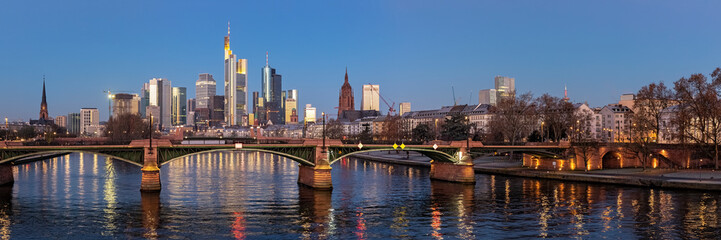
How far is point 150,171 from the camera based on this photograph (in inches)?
3280

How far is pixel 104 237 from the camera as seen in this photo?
54.3 meters

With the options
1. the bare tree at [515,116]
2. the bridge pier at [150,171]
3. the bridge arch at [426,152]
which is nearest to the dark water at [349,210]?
the bridge pier at [150,171]

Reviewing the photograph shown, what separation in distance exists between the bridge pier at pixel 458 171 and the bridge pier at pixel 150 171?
146 ft

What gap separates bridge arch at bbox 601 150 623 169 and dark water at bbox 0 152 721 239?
78.3ft

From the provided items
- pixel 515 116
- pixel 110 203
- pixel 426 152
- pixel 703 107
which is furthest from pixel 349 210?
pixel 515 116

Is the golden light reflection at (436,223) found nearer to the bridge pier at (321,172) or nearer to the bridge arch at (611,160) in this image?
the bridge pier at (321,172)

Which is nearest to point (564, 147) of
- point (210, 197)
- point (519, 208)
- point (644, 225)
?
point (519, 208)

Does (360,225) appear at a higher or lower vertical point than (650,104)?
lower

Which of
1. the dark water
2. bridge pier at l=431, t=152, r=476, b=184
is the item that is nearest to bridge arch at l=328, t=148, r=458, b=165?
bridge pier at l=431, t=152, r=476, b=184

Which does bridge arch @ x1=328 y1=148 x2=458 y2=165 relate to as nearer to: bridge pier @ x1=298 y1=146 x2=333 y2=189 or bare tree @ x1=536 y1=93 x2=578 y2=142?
bridge pier @ x1=298 y1=146 x2=333 y2=189

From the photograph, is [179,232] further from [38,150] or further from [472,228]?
[38,150]

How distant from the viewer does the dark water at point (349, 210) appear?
189 feet

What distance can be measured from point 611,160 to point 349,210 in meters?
69.6

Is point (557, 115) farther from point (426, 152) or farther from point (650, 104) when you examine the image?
point (426, 152)
